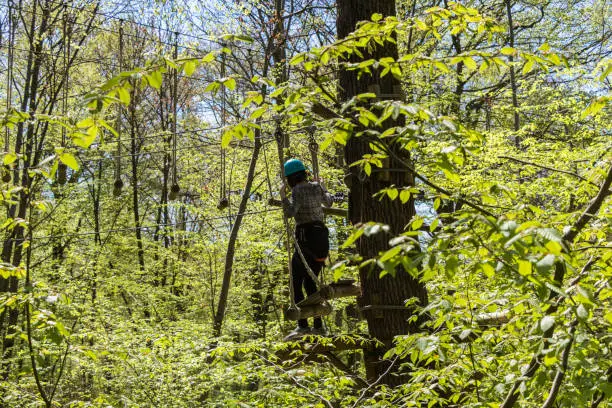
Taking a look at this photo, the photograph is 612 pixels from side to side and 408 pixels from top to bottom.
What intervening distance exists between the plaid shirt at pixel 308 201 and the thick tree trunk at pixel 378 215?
115 centimetres

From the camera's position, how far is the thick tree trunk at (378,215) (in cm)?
420

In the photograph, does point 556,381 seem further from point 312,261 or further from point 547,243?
point 312,261

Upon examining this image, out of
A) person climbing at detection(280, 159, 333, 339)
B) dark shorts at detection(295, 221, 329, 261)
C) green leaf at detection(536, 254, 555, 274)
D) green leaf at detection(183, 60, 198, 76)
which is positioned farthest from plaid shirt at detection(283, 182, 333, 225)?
green leaf at detection(536, 254, 555, 274)

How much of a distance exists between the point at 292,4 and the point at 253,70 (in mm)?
1923

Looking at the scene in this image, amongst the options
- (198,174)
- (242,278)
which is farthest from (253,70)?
(242,278)

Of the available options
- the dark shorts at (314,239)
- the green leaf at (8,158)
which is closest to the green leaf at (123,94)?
the green leaf at (8,158)

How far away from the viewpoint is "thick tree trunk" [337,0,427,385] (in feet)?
13.8

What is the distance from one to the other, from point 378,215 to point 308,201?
4.65 feet

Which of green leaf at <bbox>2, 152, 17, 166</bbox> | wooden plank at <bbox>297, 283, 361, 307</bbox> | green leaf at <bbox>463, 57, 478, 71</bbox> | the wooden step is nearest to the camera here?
green leaf at <bbox>463, 57, 478, 71</bbox>

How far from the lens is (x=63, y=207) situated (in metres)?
14.9

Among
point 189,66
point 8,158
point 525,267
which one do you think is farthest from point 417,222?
point 8,158

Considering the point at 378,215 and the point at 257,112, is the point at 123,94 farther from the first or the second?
the point at 378,215

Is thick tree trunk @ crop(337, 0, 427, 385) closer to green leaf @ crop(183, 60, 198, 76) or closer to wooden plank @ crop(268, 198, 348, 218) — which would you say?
wooden plank @ crop(268, 198, 348, 218)

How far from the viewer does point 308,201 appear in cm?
554
